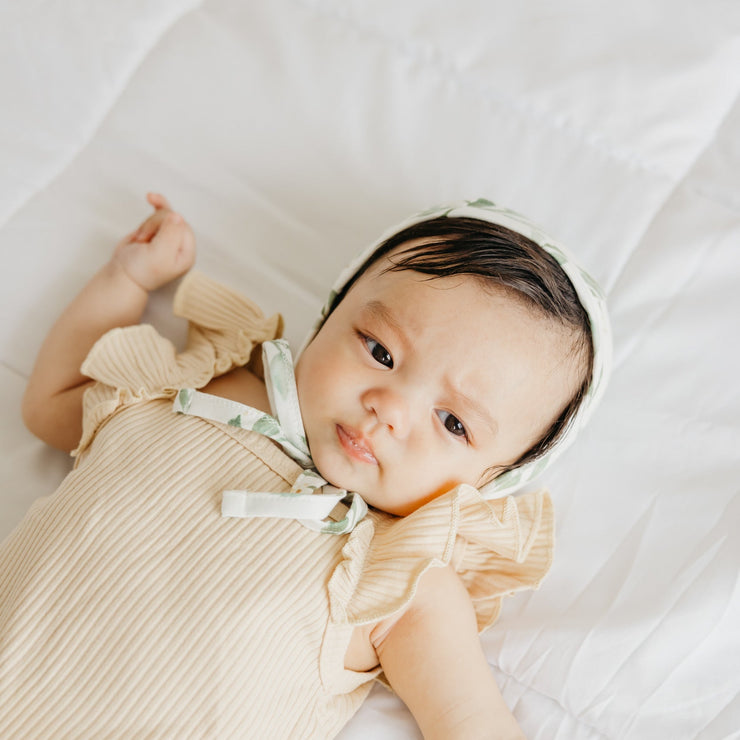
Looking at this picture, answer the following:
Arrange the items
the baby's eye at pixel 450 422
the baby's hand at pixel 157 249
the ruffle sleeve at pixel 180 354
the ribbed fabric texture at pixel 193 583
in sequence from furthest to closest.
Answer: the baby's hand at pixel 157 249, the ruffle sleeve at pixel 180 354, the baby's eye at pixel 450 422, the ribbed fabric texture at pixel 193 583

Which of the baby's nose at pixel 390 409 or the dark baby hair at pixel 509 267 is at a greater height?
the dark baby hair at pixel 509 267

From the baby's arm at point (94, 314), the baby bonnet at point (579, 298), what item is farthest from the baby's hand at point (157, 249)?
the baby bonnet at point (579, 298)

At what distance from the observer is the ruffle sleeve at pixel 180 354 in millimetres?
1182

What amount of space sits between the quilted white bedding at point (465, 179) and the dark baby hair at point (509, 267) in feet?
0.55

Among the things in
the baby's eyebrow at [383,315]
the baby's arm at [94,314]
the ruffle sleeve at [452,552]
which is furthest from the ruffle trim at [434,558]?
→ the baby's arm at [94,314]

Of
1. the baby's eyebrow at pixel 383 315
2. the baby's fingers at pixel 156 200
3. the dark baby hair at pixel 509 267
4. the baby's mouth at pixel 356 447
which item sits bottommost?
the baby's mouth at pixel 356 447

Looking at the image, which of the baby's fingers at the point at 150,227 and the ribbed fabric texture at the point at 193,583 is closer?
the ribbed fabric texture at the point at 193,583

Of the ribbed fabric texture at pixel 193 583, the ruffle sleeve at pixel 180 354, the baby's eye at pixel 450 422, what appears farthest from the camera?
the ruffle sleeve at pixel 180 354

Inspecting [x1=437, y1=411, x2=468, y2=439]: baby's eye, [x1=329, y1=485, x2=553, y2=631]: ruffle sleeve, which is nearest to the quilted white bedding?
[x1=329, y1=485, x2=553, y2=631]: ruffle sleeve

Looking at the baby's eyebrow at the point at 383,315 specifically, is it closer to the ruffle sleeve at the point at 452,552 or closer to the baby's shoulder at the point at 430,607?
the ruffle sleeve at the point at 452,552

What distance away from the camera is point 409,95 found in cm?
143

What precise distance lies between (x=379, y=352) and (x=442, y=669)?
433 mm

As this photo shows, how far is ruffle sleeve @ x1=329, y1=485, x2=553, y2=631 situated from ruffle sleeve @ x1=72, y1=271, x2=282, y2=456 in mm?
352

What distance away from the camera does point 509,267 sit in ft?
3.49
